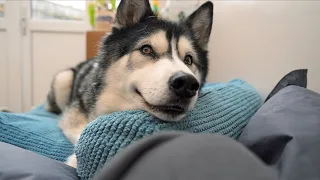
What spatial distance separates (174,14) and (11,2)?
8.27ft

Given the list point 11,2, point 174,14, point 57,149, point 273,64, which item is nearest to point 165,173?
point 57,149

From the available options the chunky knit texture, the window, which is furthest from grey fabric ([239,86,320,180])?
the window

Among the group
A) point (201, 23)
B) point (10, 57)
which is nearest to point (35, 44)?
point (10, 57)

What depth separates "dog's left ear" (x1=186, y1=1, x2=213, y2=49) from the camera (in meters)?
1.38

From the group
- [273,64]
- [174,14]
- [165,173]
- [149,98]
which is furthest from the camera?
[174,14]

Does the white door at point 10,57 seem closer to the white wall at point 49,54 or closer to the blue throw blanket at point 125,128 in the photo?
the white wall at point 49,54

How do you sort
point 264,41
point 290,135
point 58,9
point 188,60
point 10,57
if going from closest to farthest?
point 290,135 → point 188,60 → point 264,41 → point 10,57 → point 58,9

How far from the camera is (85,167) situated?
2.83 feet

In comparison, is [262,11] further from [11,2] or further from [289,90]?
[11,2]

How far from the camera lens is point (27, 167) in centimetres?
81

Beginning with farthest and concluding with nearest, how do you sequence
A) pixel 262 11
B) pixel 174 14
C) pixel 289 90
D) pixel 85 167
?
1. pixel 174 14
2. pixel 262 11
3. pixel 289 90
4. pixel 85 167

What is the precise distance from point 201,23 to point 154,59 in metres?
0.42

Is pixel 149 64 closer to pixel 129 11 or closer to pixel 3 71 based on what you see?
pixel 129 11

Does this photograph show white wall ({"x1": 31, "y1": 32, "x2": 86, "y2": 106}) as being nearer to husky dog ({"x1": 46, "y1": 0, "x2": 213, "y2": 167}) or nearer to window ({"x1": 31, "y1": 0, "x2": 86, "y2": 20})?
window ({"x1": 31, "y1": 0, "x2": 86, "y2": 20})
